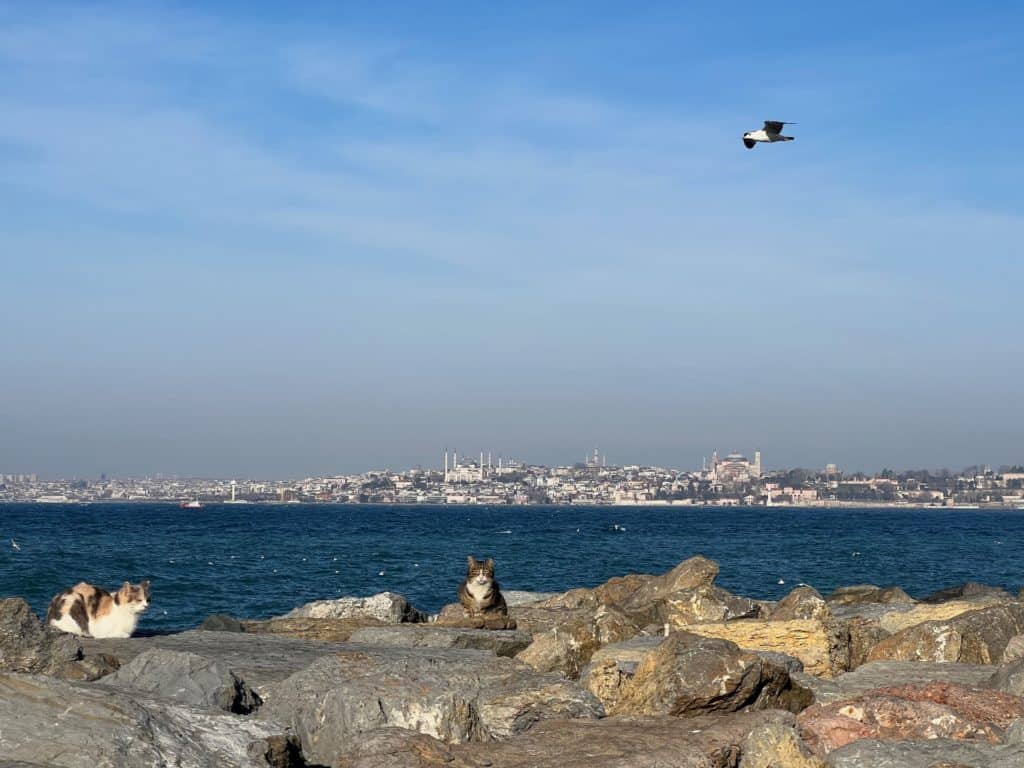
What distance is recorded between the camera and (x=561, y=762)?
775 cm

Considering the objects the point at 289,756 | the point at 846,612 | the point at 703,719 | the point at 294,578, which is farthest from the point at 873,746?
the point at 294,578

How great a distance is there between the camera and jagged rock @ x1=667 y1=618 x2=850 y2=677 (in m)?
13.5

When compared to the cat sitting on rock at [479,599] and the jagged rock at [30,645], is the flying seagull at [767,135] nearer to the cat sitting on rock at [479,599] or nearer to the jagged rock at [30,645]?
the cat sitting on rock at [479,599]

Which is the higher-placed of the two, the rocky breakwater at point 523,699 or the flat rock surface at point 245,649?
the rocky breakwater at point 523,699

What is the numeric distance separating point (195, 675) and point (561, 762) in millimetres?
3012

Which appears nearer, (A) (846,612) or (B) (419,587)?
(A) (846,612)

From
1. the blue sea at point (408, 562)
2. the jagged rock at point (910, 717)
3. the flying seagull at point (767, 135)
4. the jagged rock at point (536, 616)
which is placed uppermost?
the flying seagull at point (767, 135)

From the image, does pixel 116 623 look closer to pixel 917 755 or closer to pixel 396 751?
pixel 396 751

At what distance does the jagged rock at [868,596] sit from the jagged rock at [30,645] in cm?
1492

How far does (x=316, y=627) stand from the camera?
16.2 metres

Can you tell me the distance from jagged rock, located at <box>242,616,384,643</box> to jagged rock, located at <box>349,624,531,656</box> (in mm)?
927

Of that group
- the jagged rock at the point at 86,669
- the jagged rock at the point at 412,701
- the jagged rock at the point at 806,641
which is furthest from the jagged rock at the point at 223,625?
the jagged rock at the point at 412,701

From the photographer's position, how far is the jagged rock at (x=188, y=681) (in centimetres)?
911

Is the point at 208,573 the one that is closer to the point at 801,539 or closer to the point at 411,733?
the point at 411,733
